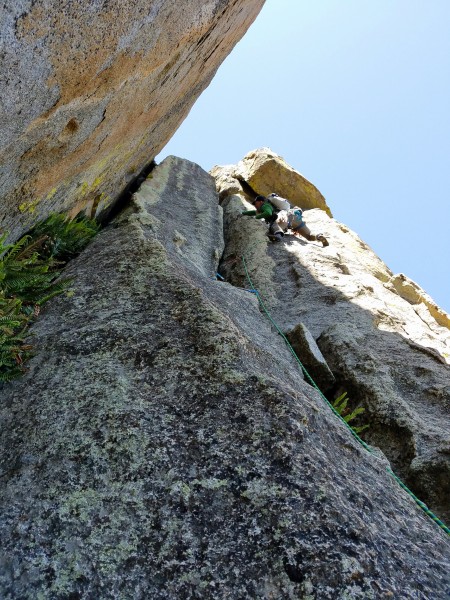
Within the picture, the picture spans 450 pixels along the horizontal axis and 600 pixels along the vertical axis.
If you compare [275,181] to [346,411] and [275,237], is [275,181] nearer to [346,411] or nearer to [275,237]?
[275,237]

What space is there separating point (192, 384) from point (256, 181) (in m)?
14.9

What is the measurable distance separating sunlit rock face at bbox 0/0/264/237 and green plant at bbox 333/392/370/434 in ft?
14.9

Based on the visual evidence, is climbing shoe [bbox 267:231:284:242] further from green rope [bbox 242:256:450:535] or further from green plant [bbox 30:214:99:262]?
green plant [bbox 30:214:99:262]

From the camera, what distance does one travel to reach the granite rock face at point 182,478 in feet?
10.5

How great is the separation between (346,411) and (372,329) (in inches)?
81.5

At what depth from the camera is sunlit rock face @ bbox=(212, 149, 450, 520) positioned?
6.36m

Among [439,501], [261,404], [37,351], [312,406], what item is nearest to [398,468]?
[439,501]

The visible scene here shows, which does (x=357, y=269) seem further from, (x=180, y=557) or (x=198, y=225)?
(x=180, y=557)

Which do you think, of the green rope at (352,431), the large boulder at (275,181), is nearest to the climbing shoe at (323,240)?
the green rope at (352,431)

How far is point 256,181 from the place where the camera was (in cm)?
1861

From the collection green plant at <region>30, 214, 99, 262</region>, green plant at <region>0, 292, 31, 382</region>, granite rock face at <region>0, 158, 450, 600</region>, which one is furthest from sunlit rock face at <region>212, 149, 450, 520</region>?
green plant at <region>0, 292, 31, 382</region>

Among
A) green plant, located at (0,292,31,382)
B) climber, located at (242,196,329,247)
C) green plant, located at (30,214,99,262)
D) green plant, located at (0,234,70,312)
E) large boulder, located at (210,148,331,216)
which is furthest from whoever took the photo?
large boulder, located at (210,148,331,216)

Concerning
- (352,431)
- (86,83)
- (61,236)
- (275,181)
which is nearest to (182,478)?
(352,431)

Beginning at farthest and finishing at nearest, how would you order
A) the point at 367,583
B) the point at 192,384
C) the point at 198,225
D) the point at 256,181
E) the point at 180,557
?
1. the point at 256,181
2. the point at 198,225
3. the point at 192,384
4. the point at 180,557
5. the point at 367,583
